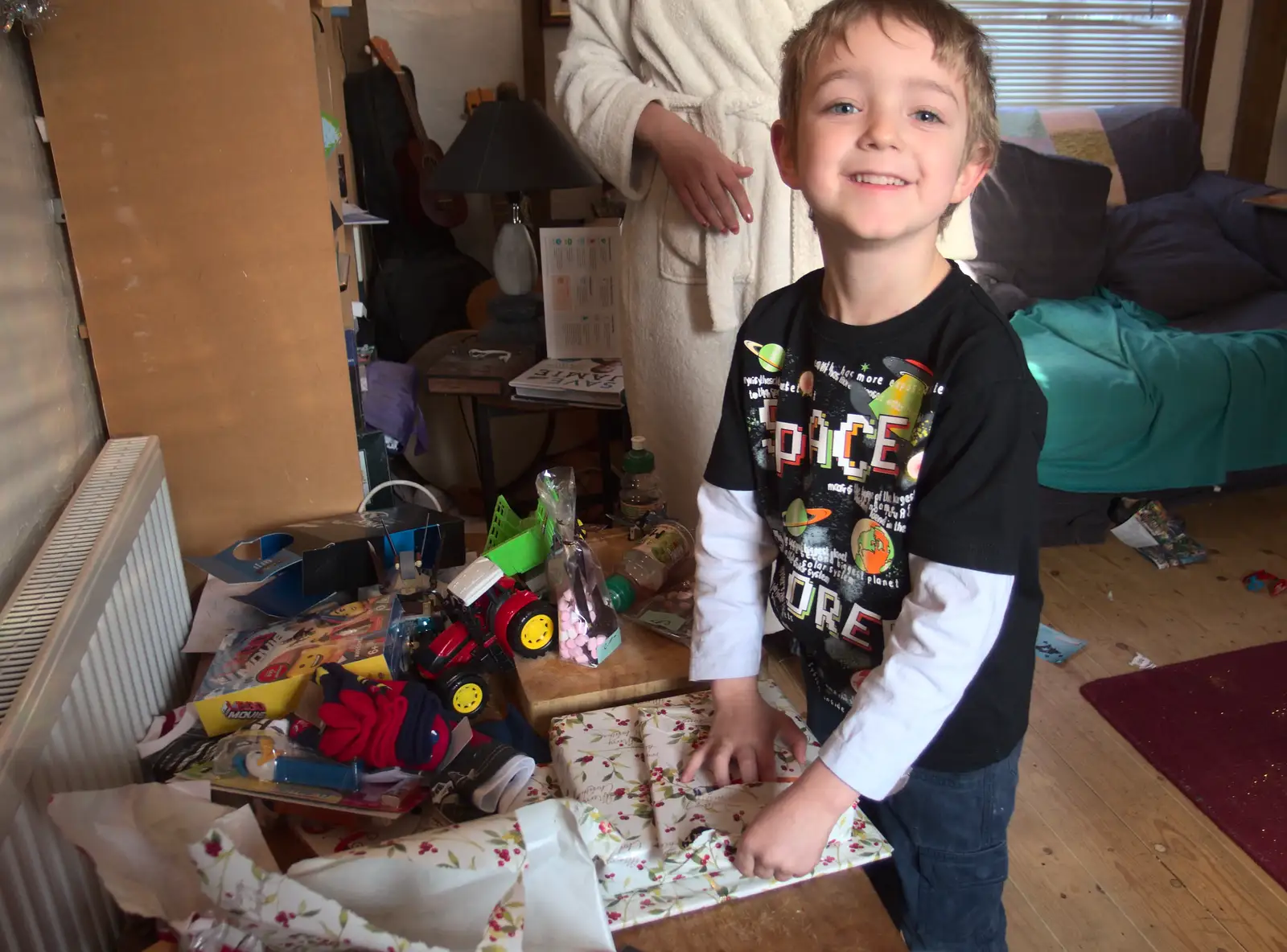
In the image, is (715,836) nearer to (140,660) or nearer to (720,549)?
(720,549)

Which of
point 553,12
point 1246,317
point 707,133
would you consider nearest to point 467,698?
point 707,133

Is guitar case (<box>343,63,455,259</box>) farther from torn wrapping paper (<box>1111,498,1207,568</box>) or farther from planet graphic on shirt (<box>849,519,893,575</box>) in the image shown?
planet graphic on shirt (<box>849,519,893,575</box>)

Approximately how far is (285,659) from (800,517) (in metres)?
0.58

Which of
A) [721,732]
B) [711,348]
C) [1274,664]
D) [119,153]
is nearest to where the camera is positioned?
[721,732]

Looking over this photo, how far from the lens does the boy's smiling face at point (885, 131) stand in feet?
2.38

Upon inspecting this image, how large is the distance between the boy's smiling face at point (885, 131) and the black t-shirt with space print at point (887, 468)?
0.08 meters

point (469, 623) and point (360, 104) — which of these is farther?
point (360, 104)

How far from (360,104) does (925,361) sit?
2.25 meters

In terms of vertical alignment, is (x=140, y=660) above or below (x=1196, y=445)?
above

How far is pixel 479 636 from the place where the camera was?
1079mm

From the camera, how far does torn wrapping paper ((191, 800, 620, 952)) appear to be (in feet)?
1.83

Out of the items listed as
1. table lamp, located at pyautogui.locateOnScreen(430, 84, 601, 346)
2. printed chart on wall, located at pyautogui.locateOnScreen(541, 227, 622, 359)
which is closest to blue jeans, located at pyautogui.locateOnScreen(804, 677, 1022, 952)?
printed chart on wall, located at pyautogui.locateOnScreen(541, 227, 622, 359)

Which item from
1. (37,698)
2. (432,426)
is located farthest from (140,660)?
(432,426)

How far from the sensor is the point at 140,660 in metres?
1.00
